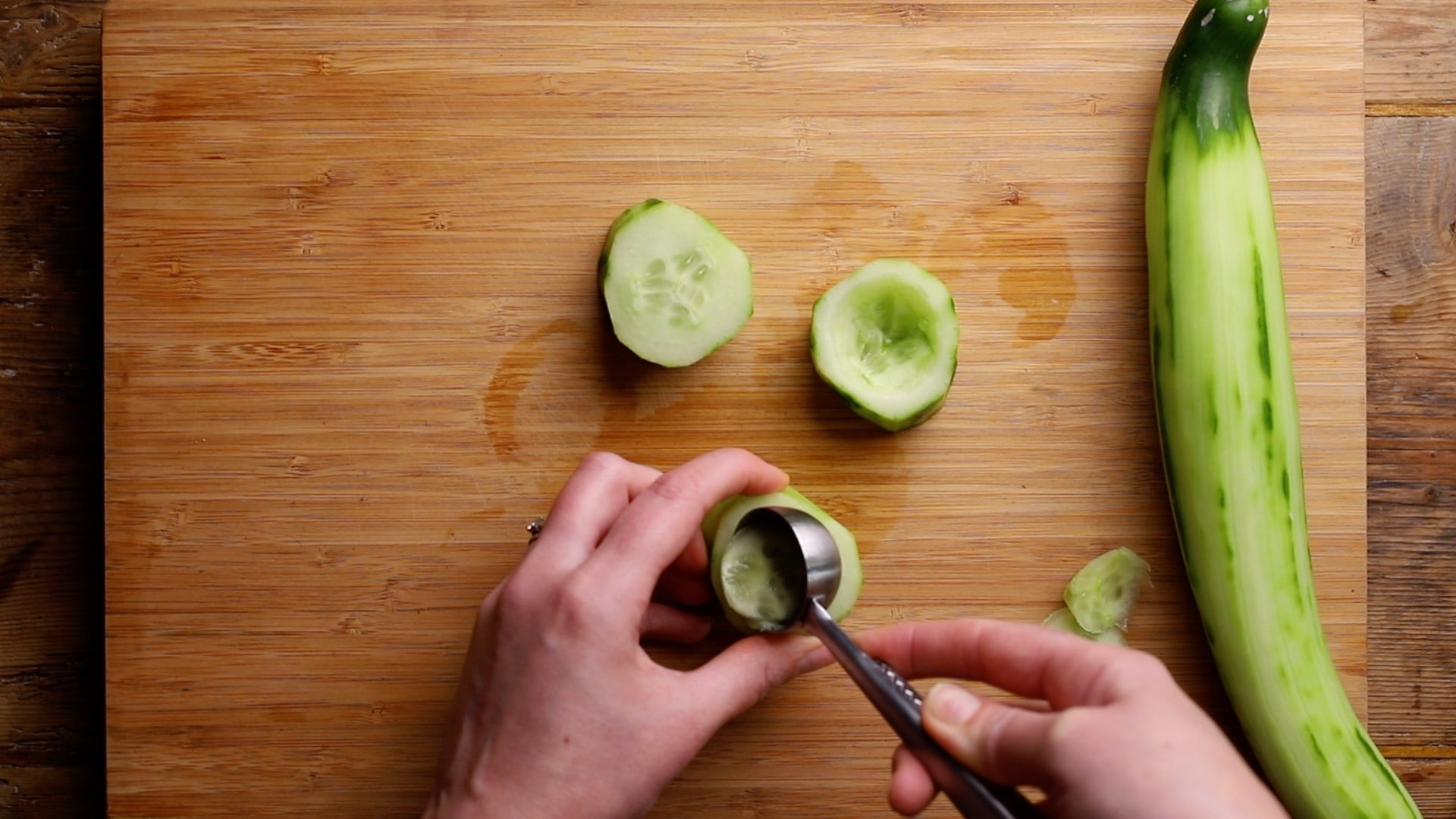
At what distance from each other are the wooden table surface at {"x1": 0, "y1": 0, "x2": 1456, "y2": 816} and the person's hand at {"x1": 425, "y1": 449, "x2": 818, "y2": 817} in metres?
1.27

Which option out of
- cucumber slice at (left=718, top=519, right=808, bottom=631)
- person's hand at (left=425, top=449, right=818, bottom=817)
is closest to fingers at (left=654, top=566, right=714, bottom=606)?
cucumber slice at (left=718, top=519, right=808, bottom=631)

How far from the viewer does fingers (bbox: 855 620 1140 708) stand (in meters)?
1.80

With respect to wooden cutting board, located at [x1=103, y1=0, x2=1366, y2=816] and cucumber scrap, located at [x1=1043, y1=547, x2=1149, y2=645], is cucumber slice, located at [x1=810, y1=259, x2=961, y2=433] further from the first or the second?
cucumber scrap, located at [x1=1043, y1=547, x2=1149, y2=645]

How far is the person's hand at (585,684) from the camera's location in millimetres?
1996

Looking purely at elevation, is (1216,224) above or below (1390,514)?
above

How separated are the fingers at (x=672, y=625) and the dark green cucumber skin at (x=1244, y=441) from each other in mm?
1165

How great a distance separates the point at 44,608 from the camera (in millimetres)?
2721

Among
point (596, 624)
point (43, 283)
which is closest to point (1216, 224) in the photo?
point (596, 624)

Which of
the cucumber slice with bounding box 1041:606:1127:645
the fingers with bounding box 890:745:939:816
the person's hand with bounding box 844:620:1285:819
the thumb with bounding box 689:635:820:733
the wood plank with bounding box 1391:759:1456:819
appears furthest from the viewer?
the wood plank with bounding box 1391:759:1456:819

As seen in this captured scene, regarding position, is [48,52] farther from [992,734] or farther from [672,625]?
[992,734]

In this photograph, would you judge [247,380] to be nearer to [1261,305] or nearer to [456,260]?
[456,260]

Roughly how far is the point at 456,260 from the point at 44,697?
1567 mm

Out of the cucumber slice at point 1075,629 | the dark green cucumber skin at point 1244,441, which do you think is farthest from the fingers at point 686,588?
the dark green cucumber skin at point 1244,441

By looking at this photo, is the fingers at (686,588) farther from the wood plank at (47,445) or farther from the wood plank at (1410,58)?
the wood plank at (1410,58)
